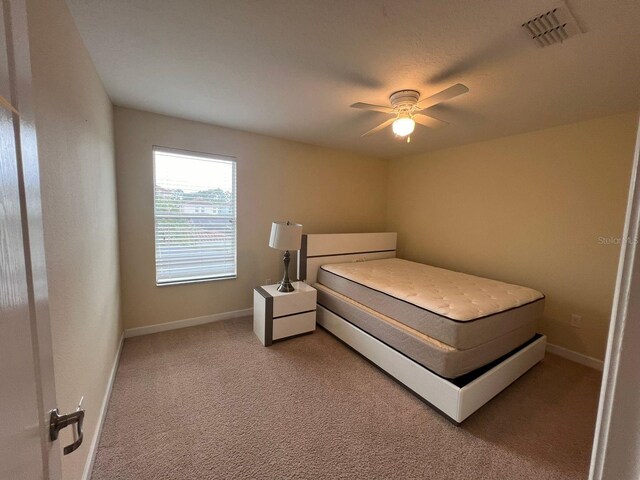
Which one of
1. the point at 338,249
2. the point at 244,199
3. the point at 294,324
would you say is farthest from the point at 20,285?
the point at 338,249

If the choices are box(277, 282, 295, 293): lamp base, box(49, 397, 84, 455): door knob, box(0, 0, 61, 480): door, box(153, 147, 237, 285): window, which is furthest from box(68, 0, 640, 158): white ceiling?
box(277, 282, 295, 293): lamp base

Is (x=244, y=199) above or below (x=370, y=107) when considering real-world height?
below

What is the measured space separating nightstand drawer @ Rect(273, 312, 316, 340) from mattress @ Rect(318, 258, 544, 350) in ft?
1.47

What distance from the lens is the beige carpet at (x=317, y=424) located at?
1.48m

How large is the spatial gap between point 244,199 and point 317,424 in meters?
2.50

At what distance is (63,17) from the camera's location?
4.09 feet

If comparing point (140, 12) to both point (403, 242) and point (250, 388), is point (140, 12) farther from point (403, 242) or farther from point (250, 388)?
point (403, 242)

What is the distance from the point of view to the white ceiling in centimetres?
129

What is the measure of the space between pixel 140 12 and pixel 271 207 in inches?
89.8

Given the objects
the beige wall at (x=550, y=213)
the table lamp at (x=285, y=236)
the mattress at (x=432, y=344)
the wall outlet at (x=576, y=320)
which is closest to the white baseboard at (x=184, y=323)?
the table lamp at (x=285, y=236)

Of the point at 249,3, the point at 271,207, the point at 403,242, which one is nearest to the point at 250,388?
the point at 271,207

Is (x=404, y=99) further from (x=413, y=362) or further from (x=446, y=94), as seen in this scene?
(x=413, y=362)

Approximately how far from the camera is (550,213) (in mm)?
2729

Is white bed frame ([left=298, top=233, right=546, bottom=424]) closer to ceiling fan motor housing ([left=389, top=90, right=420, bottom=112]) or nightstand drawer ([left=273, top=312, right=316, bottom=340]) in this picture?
nightstand drawer ([left=273, top=312, right=316, bottom=340])
